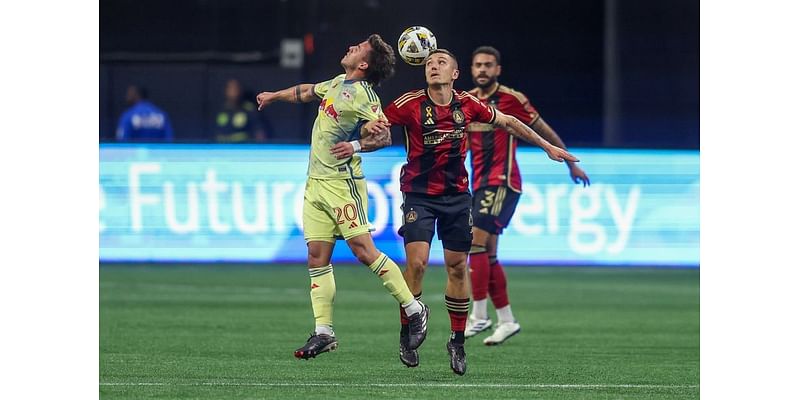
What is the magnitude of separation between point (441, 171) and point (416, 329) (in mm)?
922

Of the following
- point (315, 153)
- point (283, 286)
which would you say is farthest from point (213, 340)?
point (283, 286)

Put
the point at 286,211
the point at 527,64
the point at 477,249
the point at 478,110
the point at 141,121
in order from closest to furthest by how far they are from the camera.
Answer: the point at 478,110 < the point at 477,249 < the point at 286,211 < the point at 527,64 < the point at 141,121

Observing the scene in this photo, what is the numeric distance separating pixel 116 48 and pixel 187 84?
128cm

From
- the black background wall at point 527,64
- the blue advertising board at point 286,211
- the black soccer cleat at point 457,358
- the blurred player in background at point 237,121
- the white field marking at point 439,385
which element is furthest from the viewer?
the blurred player in background at point 237,121

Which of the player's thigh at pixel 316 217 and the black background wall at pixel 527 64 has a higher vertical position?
the black background wall at pixel 527 64

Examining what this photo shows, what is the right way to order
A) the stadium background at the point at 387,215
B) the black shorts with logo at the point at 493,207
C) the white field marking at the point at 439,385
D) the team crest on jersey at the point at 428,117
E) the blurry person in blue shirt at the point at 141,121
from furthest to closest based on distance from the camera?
the blurry person in blue shirt at the point at 141,121
the black shorts with logo at the point at 493,207
the stadium background at the point at 387,215
the team crest on jersey at the point at 428,117
the white field marking at the point at 439,385

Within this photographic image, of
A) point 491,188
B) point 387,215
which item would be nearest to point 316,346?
point 491,188

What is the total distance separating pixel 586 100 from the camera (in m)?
20.8

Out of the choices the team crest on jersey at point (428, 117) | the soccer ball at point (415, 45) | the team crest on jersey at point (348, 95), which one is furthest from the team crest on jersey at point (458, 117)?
Answer: the team crest on jersey at point (348, 95)

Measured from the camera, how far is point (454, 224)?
8.81 m

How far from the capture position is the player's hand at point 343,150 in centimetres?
839

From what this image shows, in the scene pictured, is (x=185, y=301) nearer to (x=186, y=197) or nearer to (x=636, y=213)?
(x=186, y=197)

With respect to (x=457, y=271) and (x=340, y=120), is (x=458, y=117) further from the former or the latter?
(x=457, y=271)

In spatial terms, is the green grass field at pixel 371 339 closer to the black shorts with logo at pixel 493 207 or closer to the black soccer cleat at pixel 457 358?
the black soccer cleat at pixel 457 358
